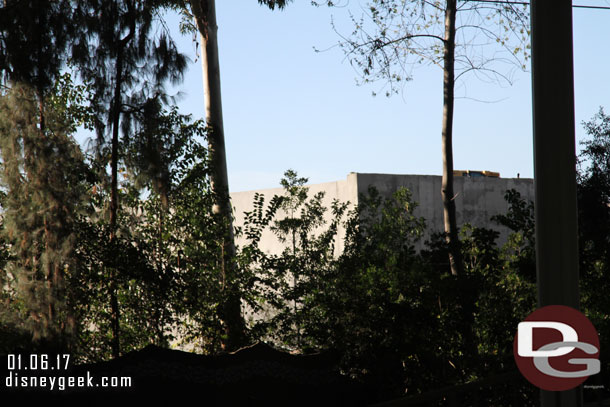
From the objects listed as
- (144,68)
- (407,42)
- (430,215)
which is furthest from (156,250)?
(430,215)

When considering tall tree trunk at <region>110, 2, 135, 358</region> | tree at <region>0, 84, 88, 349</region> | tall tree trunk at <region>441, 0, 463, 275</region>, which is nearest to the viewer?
tree at <region>0, 84, 88, 349</region>

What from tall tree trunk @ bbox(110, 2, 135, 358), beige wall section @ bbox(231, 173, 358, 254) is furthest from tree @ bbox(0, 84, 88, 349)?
beige wall section @ bbox(231, 173, 358, 254)

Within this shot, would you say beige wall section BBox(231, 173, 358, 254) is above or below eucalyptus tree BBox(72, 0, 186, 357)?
below

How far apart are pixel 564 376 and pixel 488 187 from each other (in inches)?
1009

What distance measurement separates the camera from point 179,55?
11.0 meters

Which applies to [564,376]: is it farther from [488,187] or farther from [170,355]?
[488,187]

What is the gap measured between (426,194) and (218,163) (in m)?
14.8

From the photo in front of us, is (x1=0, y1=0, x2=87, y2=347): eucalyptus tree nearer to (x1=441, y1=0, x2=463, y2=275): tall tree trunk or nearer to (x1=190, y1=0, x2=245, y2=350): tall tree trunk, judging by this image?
(x1=190, y1=0, x2=245, y2=350): tall tree trunk

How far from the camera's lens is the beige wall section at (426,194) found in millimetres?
23844

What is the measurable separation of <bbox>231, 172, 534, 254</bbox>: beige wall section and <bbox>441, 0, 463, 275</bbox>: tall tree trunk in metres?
9.20

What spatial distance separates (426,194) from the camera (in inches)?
1027

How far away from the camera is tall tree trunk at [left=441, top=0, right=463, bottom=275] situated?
412 inches

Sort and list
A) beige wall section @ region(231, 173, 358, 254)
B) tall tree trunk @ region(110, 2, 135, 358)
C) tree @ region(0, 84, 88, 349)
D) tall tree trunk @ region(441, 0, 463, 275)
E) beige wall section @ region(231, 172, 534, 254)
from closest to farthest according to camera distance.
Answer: tree @ region(0, 84, 88, 349), tall tree trunk @ region(110, 2, 135, 358), tall tree trunk @ region(441, 0, 463, 275), beige wall section @ region(231, 173, 358, 254), beige wall section @ region(231, 172, 534, 254)

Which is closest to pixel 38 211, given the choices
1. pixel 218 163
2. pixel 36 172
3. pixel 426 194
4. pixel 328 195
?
pixel 36 172
